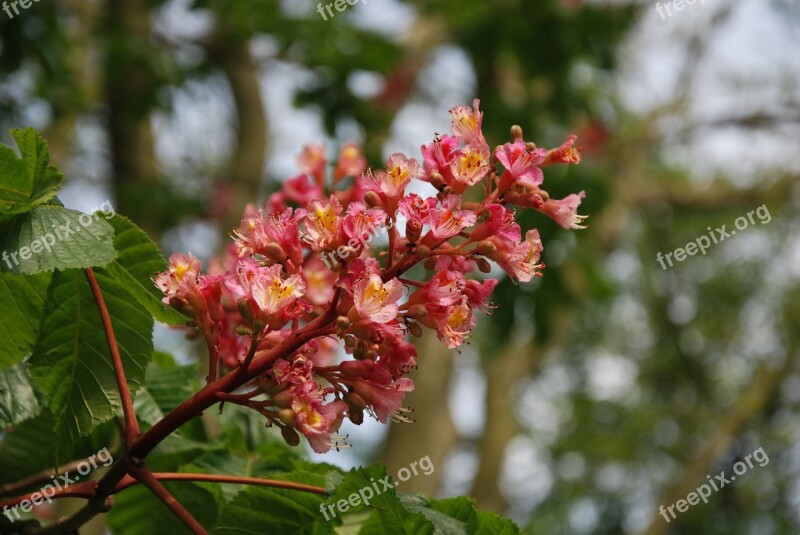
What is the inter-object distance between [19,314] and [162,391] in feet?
1.54

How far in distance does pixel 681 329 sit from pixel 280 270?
15.5 meters

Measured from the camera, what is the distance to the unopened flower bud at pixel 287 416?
133 centimetres

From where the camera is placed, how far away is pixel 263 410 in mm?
1358

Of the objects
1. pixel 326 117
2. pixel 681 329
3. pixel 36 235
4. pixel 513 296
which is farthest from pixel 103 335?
pixel 681 329

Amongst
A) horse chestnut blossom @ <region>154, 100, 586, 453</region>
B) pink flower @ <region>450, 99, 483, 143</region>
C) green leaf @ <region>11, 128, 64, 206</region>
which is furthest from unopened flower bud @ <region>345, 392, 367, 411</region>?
green leaf @ <region>11, 128, 64, 206</region>

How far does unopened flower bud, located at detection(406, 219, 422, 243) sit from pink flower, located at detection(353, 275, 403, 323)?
0.31 ft

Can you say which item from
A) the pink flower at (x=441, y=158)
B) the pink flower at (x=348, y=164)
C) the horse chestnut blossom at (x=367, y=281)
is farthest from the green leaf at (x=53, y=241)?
the pink flower at (x=348, y=164)

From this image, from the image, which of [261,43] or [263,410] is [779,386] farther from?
[263,410]

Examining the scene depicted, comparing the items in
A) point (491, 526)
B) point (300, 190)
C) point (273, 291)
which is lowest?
point (491, 526)

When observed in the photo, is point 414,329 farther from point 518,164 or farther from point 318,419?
point 518,164

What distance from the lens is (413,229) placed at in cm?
135

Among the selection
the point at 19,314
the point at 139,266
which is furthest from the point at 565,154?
the point at 19,314

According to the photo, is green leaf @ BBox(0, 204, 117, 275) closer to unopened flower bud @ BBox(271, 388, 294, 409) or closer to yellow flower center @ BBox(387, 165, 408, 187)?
unopened flower bud @ BBox(271, 388, 294, 409)

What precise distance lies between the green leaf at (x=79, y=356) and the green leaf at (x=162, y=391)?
34 centimetres
